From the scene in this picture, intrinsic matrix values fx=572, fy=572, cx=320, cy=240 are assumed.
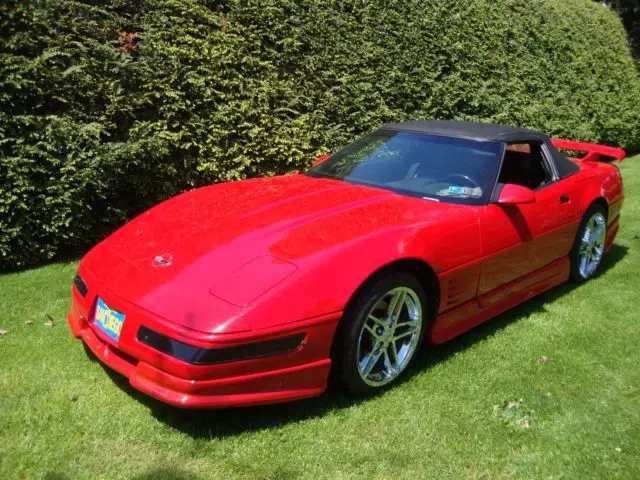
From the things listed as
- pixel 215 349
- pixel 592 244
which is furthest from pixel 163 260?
pixel 592 244

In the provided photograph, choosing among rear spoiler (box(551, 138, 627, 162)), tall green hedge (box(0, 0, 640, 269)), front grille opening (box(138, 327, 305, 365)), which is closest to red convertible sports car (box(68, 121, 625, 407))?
front grille opening (box(138, 327, 305, 365))

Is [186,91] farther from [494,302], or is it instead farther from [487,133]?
[494,302]

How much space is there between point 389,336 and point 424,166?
54.2 inches

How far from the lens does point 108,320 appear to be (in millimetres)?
2723

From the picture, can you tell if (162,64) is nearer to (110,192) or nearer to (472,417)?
(110,192)

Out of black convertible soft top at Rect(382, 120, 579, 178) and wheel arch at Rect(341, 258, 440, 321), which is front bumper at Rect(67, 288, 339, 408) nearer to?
wheel arch at Rect(341, 258, 440, 321)

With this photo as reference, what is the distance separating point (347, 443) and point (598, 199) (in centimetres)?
329

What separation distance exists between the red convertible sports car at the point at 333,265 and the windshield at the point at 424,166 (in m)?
0.01

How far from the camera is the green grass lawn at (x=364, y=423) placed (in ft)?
8.04

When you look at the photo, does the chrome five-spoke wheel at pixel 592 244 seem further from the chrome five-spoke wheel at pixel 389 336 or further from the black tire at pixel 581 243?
the chrome five-spoke wheel at pixel 389 336

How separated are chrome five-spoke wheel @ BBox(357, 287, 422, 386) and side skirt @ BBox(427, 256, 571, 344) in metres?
0.21

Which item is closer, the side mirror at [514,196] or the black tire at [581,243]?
the side mirror at [514,196]

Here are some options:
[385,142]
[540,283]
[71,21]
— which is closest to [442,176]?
[385,142]

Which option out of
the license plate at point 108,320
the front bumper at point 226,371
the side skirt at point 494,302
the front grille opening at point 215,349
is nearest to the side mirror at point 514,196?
the side skirt at point 494,302
